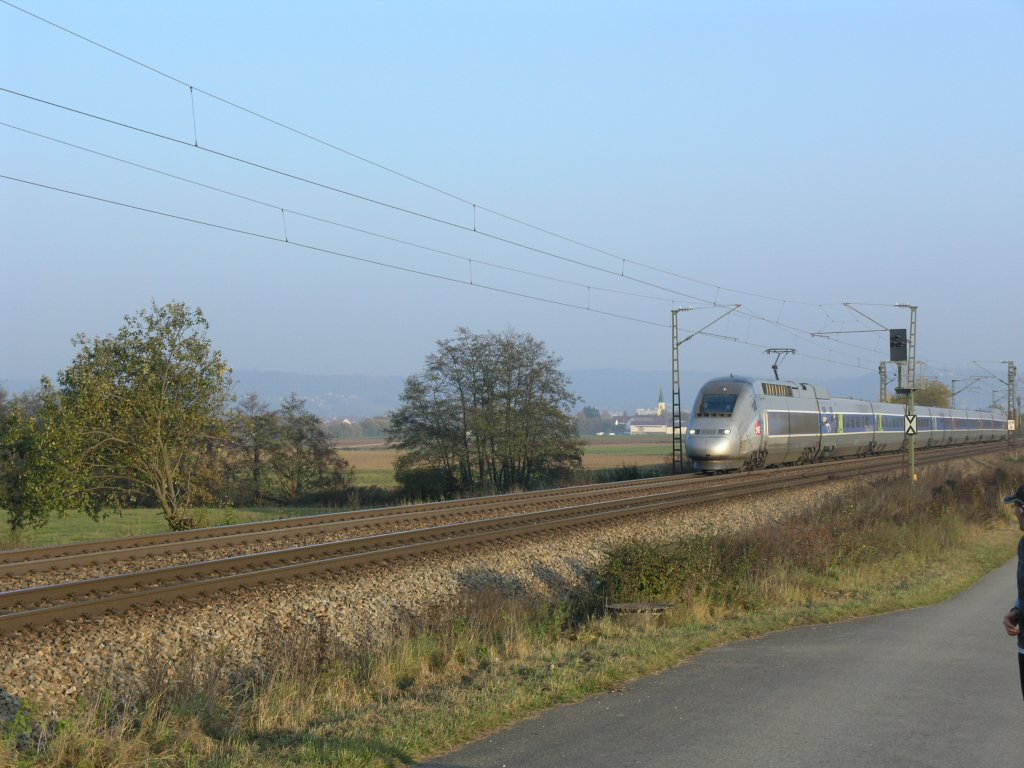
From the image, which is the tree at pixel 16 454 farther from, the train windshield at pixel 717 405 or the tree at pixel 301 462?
the tree at pixel 301 462

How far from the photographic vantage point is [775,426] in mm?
38906

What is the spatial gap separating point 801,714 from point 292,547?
1083 centimetres

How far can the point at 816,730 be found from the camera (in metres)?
7.43

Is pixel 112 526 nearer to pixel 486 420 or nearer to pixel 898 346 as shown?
pixel 486 420

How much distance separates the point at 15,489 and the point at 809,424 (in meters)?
30.0

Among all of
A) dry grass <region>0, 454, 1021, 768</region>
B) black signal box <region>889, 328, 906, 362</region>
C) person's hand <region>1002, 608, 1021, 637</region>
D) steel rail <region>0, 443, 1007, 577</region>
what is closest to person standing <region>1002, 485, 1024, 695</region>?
person's hand <region>1002, 608, 1021, 637</region>

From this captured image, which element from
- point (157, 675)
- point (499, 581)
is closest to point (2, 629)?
point (157, 675)

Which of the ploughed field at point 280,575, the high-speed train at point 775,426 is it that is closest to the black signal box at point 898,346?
the high-speed train at point 775,426

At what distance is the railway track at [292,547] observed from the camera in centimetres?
1211

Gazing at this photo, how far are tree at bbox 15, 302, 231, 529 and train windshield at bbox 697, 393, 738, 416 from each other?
55.8ft

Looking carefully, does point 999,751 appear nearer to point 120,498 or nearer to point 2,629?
point 2,629

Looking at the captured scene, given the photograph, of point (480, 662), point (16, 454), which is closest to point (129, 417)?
point (16, 454)

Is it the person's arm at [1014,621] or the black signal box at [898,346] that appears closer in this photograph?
the person's arm at [1014,621]

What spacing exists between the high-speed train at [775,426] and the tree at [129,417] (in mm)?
16851
